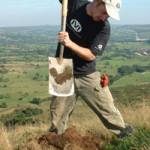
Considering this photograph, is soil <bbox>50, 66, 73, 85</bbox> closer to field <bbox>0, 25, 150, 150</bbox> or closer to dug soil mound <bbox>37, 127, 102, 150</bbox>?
dug soil mound <bbox>37, 127, 102, 150</bbox>

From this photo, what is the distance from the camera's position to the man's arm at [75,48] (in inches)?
124

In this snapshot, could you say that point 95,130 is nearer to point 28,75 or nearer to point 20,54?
point 28,75

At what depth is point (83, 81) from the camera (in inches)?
150

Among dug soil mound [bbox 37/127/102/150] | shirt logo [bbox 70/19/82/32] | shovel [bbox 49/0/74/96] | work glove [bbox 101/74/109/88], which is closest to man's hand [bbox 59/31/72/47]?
shovel [bbox 49/0/74/96]

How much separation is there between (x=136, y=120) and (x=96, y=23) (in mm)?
1840

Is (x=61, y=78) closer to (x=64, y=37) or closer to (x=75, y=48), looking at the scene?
(x=75, y=48)

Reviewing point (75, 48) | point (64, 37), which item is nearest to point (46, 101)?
point (75, 48)

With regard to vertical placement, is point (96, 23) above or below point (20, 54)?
above

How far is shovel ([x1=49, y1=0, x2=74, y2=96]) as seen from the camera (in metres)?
3.54

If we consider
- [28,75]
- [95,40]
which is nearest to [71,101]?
[95,40]

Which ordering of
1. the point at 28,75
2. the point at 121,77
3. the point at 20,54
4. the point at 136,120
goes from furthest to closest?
the point at 20,54, the point at 28,75, the point at 121,77, the point at 136,120

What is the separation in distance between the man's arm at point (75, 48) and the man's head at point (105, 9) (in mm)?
435

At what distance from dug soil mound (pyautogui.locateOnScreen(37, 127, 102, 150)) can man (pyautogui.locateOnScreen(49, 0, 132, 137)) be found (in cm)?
25

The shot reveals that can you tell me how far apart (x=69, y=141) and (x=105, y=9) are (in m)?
Result: 1.79
